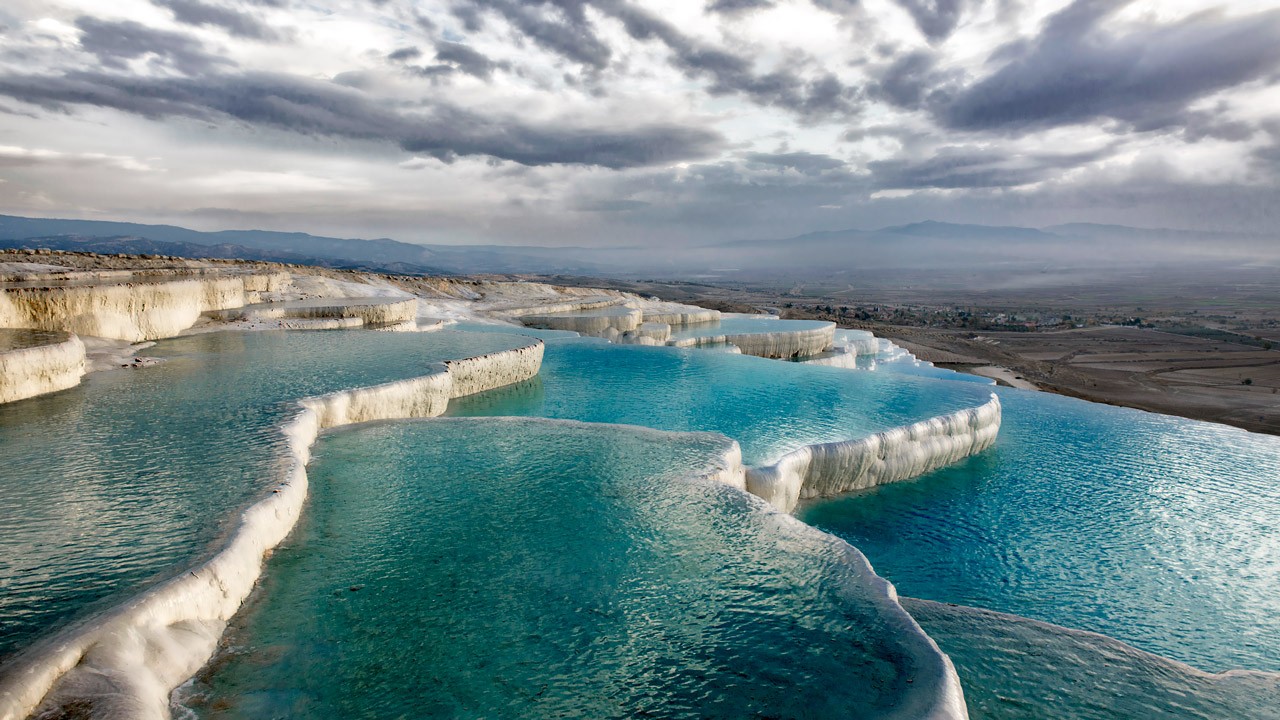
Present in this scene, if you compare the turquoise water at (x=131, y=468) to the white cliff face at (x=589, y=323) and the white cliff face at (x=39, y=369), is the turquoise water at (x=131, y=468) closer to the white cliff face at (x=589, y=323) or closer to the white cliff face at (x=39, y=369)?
the white cliff face at (x=39, y=369)

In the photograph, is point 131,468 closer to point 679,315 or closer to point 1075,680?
point 1075,680

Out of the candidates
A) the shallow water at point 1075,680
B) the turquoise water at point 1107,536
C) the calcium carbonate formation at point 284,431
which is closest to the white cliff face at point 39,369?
the calcium carbonate formation at point 284,431

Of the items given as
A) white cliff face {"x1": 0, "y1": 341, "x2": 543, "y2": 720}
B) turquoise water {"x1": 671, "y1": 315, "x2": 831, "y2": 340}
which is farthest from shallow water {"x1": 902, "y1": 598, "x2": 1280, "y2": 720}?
turquoise water {"x1": 671, "y1": 315, "x2": 831, "y2": 340}

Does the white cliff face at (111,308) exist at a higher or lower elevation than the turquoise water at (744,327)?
higher

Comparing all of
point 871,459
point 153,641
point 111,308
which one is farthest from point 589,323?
point 153,641

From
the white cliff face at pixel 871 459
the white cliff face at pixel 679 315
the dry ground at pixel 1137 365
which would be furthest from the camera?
the white cliff face at pixel 679 315

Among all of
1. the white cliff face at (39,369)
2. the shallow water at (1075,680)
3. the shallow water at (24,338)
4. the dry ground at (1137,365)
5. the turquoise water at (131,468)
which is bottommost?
the dry ground at (1137,365)
